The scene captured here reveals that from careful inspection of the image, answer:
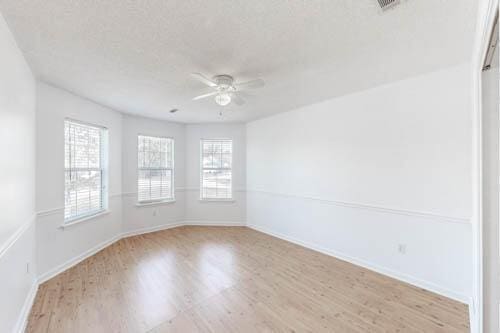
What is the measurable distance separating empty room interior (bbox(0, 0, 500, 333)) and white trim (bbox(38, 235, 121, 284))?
0.03m

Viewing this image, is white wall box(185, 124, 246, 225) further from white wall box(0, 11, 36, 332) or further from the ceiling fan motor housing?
white wall box(0, 11, 36, 332)

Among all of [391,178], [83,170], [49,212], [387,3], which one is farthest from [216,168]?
[387,3]

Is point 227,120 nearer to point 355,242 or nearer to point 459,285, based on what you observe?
point 355,242

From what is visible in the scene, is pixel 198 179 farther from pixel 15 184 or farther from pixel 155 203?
pixel 15 184

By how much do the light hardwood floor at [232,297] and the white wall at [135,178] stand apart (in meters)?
1.18

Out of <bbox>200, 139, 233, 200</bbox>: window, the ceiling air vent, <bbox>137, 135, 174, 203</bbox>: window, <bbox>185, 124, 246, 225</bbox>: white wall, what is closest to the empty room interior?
the ceiling air vent

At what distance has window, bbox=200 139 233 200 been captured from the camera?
5.68 meters

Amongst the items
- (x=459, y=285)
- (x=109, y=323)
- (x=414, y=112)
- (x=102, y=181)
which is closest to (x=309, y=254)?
(x=459, y=285)

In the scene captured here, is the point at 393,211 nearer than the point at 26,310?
No

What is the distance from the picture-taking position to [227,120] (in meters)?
5.27

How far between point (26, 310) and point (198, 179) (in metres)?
3.79

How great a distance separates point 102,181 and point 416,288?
16.7 feet

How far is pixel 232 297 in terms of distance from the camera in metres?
2.52

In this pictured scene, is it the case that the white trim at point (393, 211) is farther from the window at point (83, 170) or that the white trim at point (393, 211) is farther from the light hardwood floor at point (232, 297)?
the window at point (83, 170)
